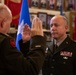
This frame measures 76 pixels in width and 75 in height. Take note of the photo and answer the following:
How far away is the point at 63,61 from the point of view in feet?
7.07

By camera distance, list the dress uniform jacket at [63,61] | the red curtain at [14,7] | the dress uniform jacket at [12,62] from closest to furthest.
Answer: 1. the dress uniform jacket at [12,62]
2. the dress uniform jacket at [63,61]
3. the red curtain at [14,7]

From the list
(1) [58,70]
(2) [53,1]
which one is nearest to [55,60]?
(1) [58,70]

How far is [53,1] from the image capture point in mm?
4715

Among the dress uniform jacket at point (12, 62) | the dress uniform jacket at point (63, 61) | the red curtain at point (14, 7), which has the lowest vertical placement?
the dress uniform jacket at point (63, 61)

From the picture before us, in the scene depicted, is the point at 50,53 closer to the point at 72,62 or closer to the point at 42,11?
the point at 72,62

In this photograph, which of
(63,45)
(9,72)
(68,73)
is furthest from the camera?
(63,45)

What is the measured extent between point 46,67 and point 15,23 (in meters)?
1.77

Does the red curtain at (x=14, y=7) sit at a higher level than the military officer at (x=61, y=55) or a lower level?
higher

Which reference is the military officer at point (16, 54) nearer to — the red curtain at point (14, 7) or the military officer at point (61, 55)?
the military officer at point (61, 55)

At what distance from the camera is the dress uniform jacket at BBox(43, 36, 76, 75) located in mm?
2111

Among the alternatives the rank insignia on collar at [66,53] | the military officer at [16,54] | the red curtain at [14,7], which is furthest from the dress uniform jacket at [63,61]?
the red curtain at [14,7]

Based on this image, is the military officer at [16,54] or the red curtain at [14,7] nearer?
the military officer at [16,54]

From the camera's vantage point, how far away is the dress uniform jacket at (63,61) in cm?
211

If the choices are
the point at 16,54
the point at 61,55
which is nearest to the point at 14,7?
the point at 61,55
